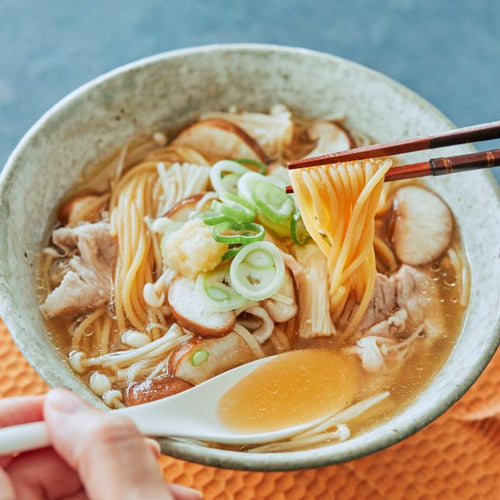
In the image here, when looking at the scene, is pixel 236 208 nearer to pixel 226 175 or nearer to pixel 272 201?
pixel 272 201

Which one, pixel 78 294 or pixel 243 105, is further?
pixel 243 105

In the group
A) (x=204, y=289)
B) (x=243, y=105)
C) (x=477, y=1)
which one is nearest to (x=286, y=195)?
(x=204, y=289)

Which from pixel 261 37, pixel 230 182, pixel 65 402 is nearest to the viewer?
pixel 65 402

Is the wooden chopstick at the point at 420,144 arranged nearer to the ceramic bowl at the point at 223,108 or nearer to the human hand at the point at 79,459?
the ceramic bowl at the point at 223,108

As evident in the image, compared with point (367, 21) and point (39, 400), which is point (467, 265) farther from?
point (367, 21)

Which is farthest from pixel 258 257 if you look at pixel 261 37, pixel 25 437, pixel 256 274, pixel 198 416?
pixel 261 37

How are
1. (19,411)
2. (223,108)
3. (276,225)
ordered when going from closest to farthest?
(19,411)
(276,225)
(223,108)
